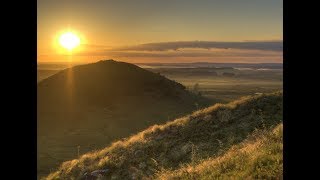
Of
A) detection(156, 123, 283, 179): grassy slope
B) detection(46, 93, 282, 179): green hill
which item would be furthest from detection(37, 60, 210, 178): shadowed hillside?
detection(156, 123, 283, 179): grassy slope

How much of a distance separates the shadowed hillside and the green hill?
147ft

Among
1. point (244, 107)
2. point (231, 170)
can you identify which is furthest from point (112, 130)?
point (231, 170)

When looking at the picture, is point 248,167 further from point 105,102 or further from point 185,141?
point 105,102

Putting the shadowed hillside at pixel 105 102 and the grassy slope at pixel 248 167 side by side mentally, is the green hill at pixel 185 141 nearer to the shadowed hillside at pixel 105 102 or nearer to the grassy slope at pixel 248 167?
the grassy slope at pixel 248 167

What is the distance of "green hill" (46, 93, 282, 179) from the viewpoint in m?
18.9

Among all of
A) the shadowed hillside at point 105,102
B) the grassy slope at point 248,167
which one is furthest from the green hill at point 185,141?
the shadowed hillside at point 105,102

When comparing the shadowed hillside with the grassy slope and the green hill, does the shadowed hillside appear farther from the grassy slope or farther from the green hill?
the grassy slope

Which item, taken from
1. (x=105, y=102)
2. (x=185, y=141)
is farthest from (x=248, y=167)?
(x=105, y=102)

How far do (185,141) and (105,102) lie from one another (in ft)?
265

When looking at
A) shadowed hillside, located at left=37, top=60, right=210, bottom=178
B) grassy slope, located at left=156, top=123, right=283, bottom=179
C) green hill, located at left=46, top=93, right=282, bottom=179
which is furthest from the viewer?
shadowed hillside, located at left=37, top=60, right=210, bottom=178

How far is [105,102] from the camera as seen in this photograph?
101 m

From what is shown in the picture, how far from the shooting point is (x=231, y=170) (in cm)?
1031

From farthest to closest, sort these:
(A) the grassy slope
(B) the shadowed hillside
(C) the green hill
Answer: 1. (B) the shadowed hillside
2. (C) the green hill
3. (A) the grassy slope
